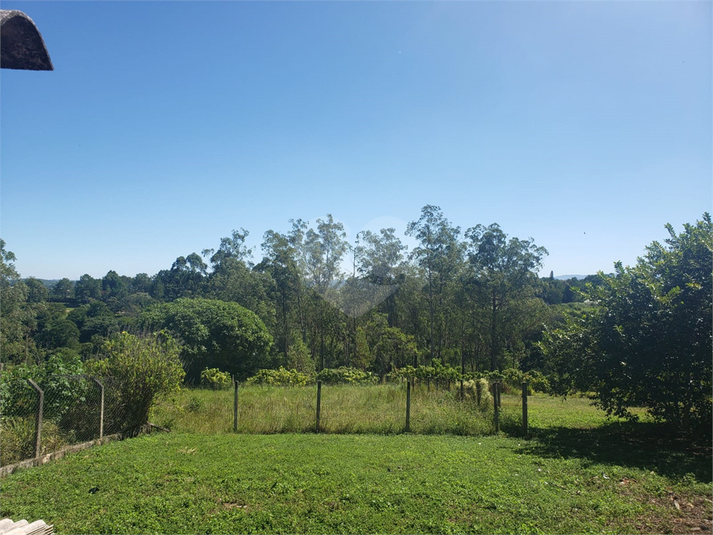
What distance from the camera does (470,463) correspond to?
7387 millimetres

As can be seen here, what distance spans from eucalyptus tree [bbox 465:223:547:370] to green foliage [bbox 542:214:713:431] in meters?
23.2

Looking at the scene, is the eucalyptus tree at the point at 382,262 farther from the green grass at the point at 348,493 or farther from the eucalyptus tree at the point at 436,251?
the green grass at the point at 348,493

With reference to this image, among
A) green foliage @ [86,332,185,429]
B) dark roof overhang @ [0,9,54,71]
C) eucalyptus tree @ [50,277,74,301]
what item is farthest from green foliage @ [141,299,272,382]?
eucalyptus tree @ [50,277,74,301]

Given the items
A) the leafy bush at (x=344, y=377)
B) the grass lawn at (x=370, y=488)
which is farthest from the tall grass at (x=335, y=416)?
the leafy bush at (x=344, y=377)

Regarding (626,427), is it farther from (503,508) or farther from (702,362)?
(503,508)

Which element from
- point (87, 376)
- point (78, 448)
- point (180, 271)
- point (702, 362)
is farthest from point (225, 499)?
point (180, 271)

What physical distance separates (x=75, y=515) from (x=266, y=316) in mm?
31104

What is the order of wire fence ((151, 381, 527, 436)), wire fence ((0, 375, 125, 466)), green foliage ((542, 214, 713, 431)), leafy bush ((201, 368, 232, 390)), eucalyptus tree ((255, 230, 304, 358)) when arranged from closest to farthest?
1. wire fence ((0, 375, 125, 466))
2. green foliage ((542, 214, 713, 431))
3. wire fence ((151, 381, 527, 436))
4. leafy bush ((201, 368, 232, 390))
5. eucalyptus tree ((255, 230, 304, 358))

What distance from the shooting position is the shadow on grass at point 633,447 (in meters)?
7.19

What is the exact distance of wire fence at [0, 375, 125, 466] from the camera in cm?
750

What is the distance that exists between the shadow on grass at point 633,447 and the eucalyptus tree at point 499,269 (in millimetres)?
22869

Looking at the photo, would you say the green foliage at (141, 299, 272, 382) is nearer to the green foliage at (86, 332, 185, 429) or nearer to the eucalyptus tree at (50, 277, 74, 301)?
the green foliage at (86, 332, 185, 429)

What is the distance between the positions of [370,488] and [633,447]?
595 centimetres

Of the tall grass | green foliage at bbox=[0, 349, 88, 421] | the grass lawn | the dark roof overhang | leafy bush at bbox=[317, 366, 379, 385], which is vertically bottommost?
leafy bush at bbox=[317, 366, 379, 385]
